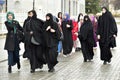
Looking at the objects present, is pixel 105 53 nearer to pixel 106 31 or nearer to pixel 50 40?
pixel 106 31

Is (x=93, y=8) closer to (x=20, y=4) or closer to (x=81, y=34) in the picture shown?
(x=20, y=4)

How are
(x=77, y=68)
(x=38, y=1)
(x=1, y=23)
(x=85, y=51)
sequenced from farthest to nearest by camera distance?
(x=38, y=1)
(x=1, y=23)
(x=85, y=51)
(x=77, y=68)

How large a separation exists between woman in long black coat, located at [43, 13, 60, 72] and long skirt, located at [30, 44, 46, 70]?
0.57 ft

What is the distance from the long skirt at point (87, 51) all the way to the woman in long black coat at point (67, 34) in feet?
7.95

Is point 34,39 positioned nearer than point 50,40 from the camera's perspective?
Yes

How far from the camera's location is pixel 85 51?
1734 centimetres

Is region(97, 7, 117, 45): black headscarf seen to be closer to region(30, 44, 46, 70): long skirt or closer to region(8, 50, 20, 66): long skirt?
region(30, 44, 46, 70): long skirt

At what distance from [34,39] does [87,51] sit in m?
4.17

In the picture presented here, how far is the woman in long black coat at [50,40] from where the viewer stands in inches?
547

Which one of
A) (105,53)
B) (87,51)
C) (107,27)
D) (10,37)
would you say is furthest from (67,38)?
(10,37)

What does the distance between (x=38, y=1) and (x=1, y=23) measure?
20.5 metres

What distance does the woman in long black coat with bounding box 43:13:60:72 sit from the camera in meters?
13.9

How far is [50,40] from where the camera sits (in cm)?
1392

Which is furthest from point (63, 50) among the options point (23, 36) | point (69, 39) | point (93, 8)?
point (93, 8)
